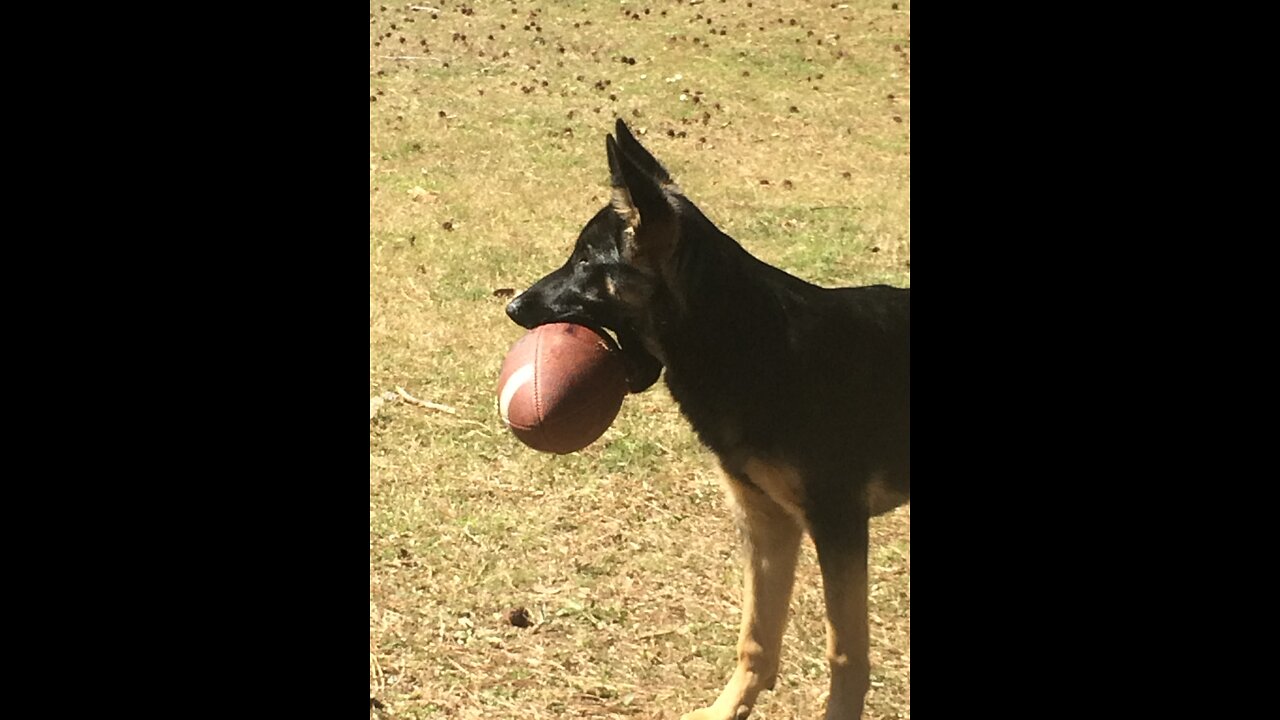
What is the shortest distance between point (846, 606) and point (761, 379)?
2.75ft

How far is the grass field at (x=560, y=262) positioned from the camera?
5395 mm

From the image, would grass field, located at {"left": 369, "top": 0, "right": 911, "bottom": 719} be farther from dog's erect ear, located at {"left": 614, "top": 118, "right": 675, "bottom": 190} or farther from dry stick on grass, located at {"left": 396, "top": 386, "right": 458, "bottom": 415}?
dog's erect ear, located at {"left": 614, "top": 118, "right": 675, "bottom": 190}

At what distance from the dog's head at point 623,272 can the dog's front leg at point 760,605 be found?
706 mm

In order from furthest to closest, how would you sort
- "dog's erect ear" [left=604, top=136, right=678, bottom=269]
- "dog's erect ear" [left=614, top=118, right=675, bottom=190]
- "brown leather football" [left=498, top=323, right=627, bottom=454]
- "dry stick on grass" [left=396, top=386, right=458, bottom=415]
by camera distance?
"dry stick on grass" [left=396, top=386, right=458, bottom=415] → "dog's erect ear" [left=614, top=118, right=675, bottom=190] → "brown leather football" [left=498, top=323, right=627, bottom=454] → "dog's erect ear" [left=604, top=136, right=678, bottom=269]

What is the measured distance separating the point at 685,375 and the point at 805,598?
1.52 m

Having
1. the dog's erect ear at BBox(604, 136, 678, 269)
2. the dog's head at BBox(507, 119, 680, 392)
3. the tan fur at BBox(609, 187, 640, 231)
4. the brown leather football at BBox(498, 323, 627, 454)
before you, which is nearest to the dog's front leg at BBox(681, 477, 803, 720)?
the brown leather football at BBox(498, 323, 627, 454)

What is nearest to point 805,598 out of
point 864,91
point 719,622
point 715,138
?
point 719,622

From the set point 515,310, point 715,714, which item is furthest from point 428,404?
point 715,714

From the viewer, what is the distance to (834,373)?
16.0ft

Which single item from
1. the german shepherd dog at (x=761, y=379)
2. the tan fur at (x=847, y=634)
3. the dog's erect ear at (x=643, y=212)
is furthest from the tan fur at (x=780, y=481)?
the dog's erect ear at (x=643, y=212)

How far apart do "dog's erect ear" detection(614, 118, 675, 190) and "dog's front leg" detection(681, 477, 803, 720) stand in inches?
49.5

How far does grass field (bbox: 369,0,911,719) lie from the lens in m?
5.39

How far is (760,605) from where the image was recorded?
16.4ft
